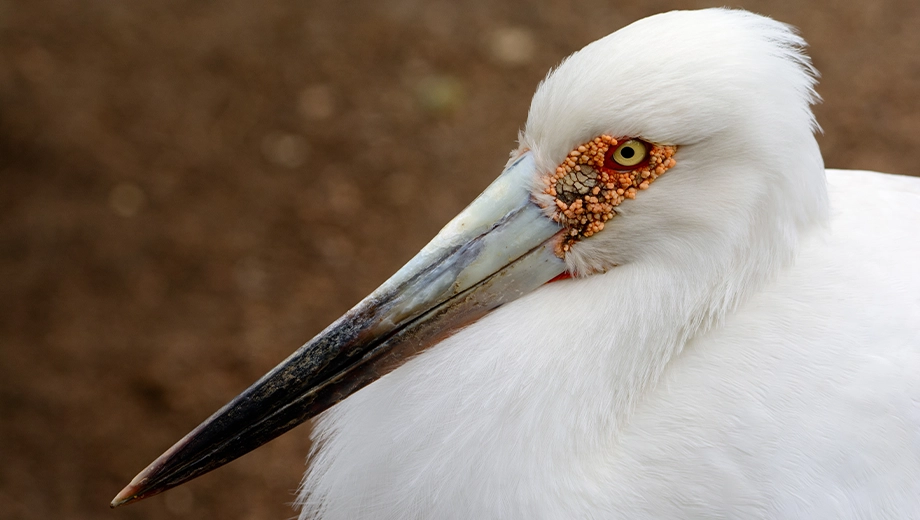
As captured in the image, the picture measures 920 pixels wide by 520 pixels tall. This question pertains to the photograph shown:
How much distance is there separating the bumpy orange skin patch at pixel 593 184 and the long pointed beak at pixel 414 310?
0.13 ft

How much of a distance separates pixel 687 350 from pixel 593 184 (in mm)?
409

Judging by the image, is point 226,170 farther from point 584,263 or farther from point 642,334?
point 642,334

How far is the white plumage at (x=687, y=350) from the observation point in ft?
5.28

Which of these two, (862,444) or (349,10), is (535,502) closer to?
(862,444)

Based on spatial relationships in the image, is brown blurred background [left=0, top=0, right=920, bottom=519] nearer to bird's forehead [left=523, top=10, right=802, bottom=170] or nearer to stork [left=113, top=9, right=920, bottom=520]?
stork [left=113, top=9, right=920, bottom=520]

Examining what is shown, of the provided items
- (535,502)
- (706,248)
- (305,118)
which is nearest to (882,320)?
(706,248)

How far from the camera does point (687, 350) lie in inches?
70.2

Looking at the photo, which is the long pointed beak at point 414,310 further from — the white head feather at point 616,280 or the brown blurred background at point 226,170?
the brown blurred background at point 226,170

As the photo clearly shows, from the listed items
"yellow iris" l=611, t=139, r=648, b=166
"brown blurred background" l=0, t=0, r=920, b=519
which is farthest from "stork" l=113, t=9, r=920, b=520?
"brown blurred background" l=0, t=0, r=920, b=519

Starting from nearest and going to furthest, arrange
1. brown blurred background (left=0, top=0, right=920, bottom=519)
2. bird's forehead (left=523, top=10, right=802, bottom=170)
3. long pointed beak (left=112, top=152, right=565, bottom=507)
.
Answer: bird's forehead (left=523, top=10, right=802, bottom=170), long pointed beak (left=112, top=152, right=565, bottom=507), brown blurred background (left=0, top=0, right=920, bottom=519)

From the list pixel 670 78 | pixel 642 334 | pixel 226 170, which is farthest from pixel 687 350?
pixel 226 170

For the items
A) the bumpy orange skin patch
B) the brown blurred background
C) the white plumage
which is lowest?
the white plumage

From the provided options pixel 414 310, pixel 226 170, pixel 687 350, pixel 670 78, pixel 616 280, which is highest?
pixel 226 170

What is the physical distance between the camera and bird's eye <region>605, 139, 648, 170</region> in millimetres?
1643
